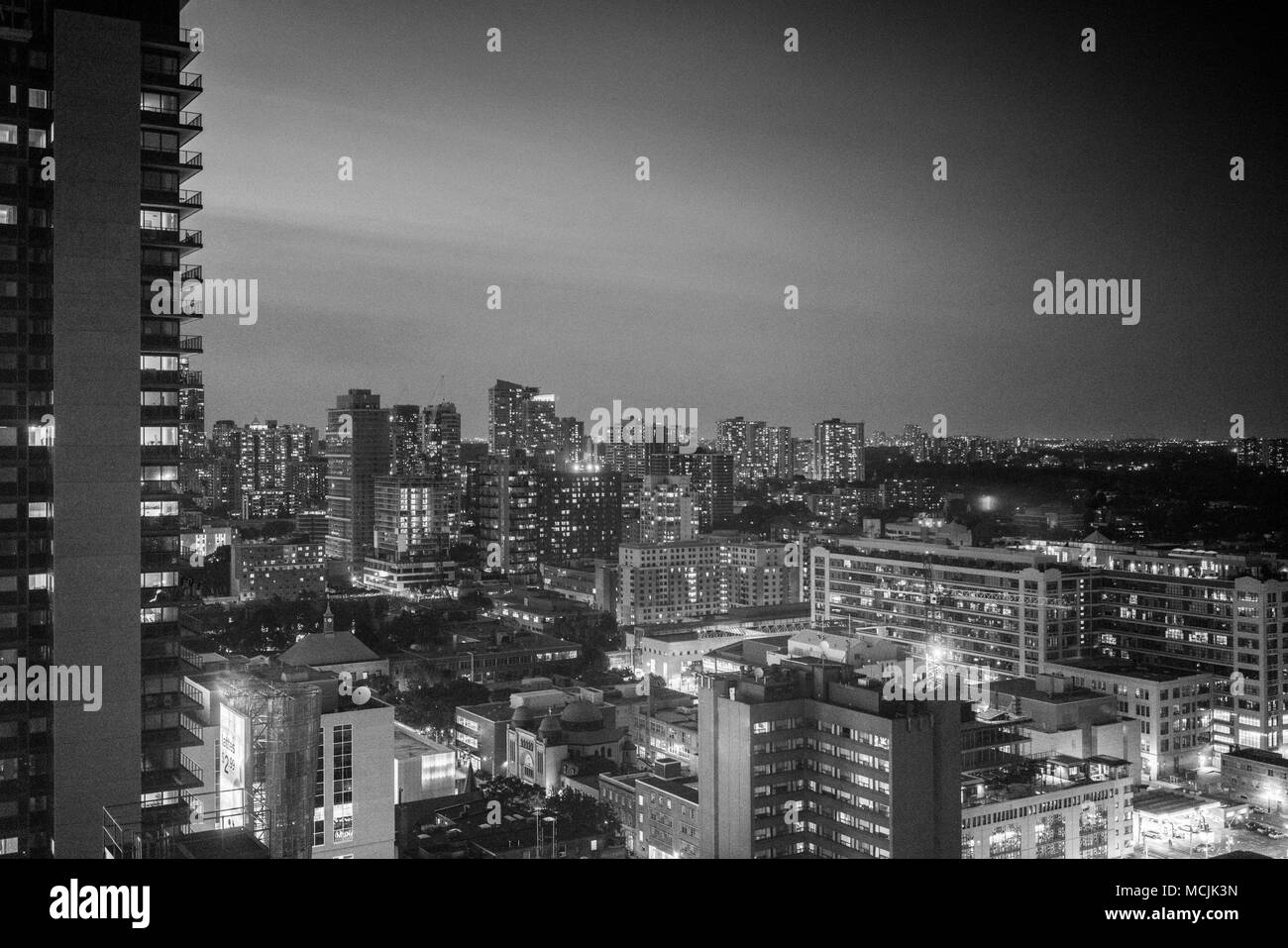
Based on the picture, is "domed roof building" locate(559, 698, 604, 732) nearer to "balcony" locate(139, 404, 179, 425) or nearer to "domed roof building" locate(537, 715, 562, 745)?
"domed roof building" locate(537, 715, 562, 745)

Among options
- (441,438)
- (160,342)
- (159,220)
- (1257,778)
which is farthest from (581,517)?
(159,220)

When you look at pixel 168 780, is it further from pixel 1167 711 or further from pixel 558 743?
pixel 1167 711

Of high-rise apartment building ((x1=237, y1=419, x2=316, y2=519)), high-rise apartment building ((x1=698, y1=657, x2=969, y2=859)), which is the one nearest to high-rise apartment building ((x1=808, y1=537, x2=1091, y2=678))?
high-rise apartment building ((x1=698, y1=657, x2=969, y2=859))

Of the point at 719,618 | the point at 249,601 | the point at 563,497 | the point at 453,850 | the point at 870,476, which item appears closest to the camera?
the point at 453,850

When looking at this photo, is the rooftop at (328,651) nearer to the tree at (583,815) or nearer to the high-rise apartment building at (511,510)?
the tree at (583,815)
